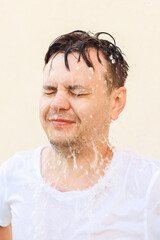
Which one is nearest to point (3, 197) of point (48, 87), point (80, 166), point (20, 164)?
point (20, 164)

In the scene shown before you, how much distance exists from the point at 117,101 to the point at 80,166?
0.88 feet

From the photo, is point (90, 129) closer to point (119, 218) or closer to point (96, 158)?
point (96, 158)

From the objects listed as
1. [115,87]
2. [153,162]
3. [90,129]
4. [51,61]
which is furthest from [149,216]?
[51,61]

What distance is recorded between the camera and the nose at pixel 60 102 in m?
1.17

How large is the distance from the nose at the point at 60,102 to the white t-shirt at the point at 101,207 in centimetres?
27

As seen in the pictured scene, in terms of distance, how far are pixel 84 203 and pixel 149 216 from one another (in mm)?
222

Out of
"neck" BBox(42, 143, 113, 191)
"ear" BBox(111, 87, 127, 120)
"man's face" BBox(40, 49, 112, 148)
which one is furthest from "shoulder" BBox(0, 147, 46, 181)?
"ear" BBox(111, 87, 127, 120)

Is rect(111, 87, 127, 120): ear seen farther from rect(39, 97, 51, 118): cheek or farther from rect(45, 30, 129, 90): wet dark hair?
rect(39, 97, 51, 118): cheek

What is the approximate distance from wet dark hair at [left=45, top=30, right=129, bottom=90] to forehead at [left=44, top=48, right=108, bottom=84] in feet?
0.04

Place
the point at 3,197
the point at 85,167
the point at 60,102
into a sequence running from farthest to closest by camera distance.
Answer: the point at 3,197 < the point at 85,167 < the point at 60,102

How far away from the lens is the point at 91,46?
48.1 inches

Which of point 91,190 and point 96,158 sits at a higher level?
point 96,158

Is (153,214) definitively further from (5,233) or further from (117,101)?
(5,233)

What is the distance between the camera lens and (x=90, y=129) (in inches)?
47.4
